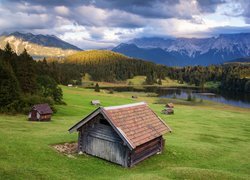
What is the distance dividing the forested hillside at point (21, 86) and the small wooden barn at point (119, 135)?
37.4m

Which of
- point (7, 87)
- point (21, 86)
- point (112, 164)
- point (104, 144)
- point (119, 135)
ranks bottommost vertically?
point (112, 164)

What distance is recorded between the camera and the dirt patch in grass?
112 feet

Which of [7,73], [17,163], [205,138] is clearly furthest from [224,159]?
[7,73]

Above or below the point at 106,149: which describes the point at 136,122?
above

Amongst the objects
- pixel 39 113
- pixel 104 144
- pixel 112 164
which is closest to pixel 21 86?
pixel 39 113

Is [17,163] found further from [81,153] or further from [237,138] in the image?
[237,138]

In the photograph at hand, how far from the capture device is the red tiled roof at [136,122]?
1216 inches

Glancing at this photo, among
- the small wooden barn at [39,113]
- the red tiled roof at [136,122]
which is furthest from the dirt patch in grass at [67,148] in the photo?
the small wooden barn at [39,113]

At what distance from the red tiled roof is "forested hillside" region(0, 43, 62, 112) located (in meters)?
38.8

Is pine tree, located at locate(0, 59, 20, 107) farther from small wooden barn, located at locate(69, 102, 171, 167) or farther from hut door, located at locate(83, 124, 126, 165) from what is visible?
hut door, located at locate(83, 124, 126, 165)

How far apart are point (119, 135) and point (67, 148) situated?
8.29 meters

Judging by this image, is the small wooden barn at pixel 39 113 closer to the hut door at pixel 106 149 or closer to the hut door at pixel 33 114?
the hut door at pixel 33 114

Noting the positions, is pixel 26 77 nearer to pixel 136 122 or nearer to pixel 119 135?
pixel 136 122

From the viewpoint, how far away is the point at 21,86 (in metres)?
77.6
